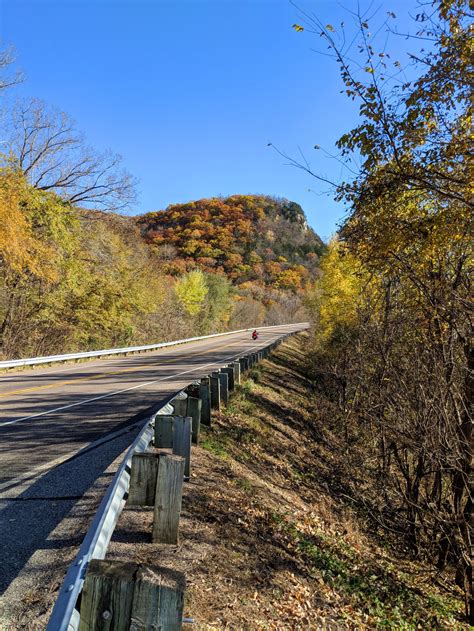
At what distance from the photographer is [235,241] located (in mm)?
117312

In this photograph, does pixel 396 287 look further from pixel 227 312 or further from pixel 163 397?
pixel 227 312

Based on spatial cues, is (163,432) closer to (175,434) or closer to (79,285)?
(175,434)

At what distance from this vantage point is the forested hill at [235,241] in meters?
99.9

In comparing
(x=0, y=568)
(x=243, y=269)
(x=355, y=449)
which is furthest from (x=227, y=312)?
(x=0, y=568)

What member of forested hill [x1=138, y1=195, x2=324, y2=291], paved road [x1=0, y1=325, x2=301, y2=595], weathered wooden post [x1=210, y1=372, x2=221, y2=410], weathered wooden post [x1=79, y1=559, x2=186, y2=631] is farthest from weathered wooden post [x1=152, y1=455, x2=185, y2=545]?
forested hill [x1=138, y1=195, x2=324, y2=291]

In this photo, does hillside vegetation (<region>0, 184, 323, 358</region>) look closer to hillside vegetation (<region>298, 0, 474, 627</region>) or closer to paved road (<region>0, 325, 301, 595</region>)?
paved road (<region>0, 325, 301, 595</region>)

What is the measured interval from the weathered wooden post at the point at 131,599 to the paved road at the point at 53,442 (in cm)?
163

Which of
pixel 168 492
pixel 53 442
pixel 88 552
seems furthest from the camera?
pixel 53 442

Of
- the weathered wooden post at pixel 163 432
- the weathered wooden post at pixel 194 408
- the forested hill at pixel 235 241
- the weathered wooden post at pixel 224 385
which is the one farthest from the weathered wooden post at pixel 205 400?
the forested hill at pixel 235 241

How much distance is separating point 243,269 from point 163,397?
321ft

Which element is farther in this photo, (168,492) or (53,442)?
(53,442)

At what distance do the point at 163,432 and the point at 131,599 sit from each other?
339 cm

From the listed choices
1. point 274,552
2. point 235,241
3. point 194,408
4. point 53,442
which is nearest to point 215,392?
point 194,408

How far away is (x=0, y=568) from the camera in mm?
3135
